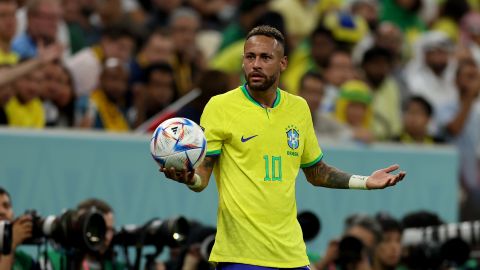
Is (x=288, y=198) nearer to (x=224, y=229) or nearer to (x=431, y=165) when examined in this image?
(x=224, y=229)

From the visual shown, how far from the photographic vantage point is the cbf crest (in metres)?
7.81

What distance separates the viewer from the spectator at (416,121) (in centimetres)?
1533

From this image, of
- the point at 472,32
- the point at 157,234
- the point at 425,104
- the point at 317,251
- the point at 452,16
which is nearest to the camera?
the point at 157,234

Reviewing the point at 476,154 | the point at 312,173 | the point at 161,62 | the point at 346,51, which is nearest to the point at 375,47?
the point at 346,51

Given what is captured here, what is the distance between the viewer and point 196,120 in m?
11.2

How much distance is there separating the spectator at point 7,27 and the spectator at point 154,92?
1561mm

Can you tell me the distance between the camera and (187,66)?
15164 mm

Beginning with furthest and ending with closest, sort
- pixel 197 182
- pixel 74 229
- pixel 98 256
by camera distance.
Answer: pixel 98 256
pixel 74 229
pixel 197 182

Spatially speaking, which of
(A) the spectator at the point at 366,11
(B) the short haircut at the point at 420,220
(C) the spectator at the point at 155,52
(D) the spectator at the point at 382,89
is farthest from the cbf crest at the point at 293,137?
(A) the spectator at the point at 366,11

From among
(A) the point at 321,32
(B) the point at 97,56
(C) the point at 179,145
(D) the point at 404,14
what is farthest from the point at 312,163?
(D) the point at 404,14

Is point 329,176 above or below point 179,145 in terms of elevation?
below

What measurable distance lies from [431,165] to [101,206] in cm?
564

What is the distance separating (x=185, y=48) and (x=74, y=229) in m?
6.74

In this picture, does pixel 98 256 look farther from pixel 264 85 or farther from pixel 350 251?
pixel 264 85
